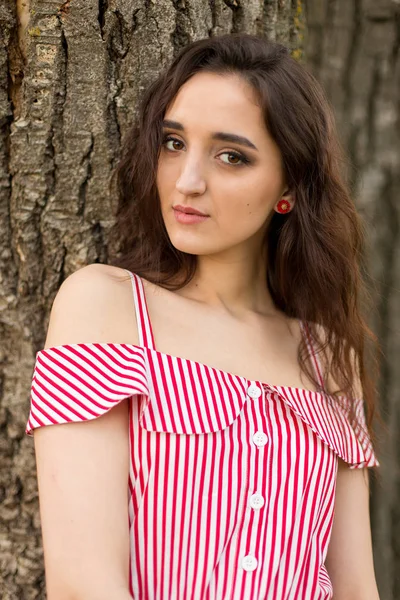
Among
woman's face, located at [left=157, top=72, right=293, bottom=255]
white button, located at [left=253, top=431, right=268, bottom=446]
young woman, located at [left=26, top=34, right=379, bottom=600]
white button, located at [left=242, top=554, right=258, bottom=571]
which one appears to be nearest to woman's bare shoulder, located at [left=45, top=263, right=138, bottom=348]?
young woman, located at [left=26, top=34, right=379, bottom=600]

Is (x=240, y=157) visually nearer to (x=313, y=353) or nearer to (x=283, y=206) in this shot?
(x=283, y=206)

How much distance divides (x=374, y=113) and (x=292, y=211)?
2.49 feet

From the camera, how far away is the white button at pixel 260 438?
2051 mm

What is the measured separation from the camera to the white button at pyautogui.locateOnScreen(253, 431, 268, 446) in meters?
2.05

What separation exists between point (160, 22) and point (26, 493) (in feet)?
4.61

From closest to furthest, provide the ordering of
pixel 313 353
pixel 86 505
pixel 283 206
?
pixel 86 505 → pixel 283 206 → pixel 313 353

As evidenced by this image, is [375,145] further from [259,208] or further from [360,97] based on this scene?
[259,208]

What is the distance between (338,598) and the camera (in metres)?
2.31

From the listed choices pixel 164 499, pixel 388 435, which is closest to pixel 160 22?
pixel 164 499

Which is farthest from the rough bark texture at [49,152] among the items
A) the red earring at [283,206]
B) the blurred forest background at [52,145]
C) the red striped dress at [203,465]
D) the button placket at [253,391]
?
the button placket at [253,391]

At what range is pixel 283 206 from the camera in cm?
231

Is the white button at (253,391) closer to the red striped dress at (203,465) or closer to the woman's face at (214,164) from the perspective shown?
the red striped dress at (203,465)

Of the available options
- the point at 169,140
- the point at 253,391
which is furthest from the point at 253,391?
the point at 169,140

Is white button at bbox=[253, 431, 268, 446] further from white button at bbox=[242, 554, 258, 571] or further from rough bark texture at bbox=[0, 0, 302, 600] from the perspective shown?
rough bark texture at bbox=[0, 0, 302, 600]
